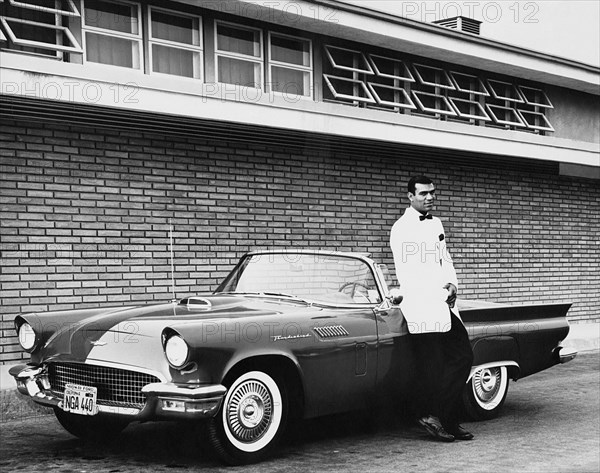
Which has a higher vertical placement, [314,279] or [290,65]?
[290,65]

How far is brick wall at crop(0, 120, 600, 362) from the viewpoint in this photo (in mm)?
9078

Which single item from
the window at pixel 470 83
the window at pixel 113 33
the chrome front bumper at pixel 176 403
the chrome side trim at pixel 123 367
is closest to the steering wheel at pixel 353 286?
the chrome front bumper at pixel 176 403

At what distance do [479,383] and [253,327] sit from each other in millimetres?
2423

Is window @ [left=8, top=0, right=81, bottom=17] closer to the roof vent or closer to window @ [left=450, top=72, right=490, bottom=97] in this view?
window @ [left=450, top=72, right=490, bottom=97]

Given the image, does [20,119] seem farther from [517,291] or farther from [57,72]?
[517,291]

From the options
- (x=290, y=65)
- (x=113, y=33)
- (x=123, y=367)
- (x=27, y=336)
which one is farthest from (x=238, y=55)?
(x=123, y=367)

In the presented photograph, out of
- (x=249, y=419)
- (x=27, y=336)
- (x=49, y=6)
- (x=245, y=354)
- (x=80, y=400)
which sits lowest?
(x=249, y=419)

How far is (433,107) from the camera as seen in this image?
14.2 meters

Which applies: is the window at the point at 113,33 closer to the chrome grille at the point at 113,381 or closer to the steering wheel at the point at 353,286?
the steering wheel at the point at 353,286

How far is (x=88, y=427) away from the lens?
6426mm

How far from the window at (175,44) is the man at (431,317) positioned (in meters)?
4.74

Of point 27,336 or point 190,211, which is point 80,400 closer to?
point 27,336

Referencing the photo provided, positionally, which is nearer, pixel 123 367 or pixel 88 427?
pixel 123 367

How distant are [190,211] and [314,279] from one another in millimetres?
3948
